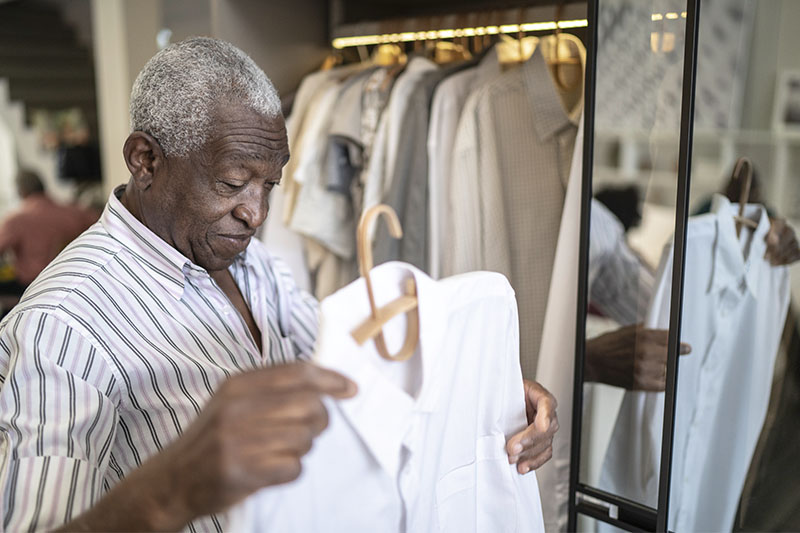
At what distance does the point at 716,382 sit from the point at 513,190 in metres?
0.55

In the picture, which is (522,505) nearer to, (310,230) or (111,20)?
(310,230)

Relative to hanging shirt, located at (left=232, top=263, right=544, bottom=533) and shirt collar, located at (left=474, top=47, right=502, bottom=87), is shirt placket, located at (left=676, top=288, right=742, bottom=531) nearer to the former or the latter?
hanging shirt, located at (left=232, top=263, right=544, bottom=533)

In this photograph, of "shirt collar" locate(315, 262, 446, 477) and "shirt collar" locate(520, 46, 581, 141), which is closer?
"shirt collar" locate(315, 262, 446, 477)

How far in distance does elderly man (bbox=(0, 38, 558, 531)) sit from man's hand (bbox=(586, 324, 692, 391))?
1.20ft

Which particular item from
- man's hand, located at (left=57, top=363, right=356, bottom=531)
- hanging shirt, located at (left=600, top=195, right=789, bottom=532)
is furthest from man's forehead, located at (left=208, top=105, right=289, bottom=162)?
hanging shirt, located at (left=600, top=195, right=789, bottom=532)

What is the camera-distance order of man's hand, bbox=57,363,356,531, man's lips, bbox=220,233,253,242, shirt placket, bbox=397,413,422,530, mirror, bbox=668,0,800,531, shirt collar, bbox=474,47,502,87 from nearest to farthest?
man's hand, bbox=57,363,356,531, shirt placket, bbox=397,413,422,530, man's lips, bbox=220,233,253,242, mirror, bbox=668,0,800,531, shirt collar, bbox=474,47,502,87

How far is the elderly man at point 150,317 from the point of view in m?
0.74

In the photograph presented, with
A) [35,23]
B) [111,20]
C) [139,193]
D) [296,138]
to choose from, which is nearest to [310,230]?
[296,138]

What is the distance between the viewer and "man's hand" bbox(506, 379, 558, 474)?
2.84 ft

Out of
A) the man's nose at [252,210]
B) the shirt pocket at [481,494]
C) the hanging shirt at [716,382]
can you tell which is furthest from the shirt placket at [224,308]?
the hanging shirt at [716,382]

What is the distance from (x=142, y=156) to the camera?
0.91 metres

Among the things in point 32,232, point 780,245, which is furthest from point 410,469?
point 32,232

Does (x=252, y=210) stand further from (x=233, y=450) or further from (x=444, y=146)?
(x=444, y=146)

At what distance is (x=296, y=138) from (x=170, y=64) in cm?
91
